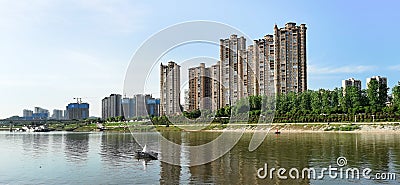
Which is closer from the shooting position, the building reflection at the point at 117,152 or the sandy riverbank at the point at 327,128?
the building reflection at the point at 117,152

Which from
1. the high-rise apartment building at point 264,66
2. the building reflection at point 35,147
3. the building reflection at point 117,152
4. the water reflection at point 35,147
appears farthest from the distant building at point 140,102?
the high-rise apartment building at point 264,66

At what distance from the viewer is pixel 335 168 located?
2170cm

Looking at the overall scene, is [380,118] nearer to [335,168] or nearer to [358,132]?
[358,132]

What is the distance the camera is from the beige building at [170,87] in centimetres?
3638

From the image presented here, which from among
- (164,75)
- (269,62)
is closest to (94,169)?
(164,75)

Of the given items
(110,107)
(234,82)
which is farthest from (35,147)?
(110,107)

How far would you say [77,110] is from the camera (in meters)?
165

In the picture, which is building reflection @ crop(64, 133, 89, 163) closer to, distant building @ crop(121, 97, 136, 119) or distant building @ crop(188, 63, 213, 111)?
distant building @ crop(121, 97, 136, 119)

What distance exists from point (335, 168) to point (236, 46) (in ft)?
173

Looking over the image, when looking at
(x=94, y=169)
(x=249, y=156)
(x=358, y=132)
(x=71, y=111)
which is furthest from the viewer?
(x=71, y=111)

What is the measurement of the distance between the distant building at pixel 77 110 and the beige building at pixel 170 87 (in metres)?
123

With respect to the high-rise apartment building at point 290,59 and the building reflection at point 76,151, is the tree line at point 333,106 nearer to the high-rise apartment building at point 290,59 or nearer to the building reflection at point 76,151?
the high-rise apartment building at point 290,59

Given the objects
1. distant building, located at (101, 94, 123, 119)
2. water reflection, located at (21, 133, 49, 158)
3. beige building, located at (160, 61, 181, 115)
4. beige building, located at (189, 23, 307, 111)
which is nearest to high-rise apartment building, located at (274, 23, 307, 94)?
beige building, located at (189, 23, 307, 111)

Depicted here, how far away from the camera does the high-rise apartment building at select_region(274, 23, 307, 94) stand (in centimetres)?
8525
